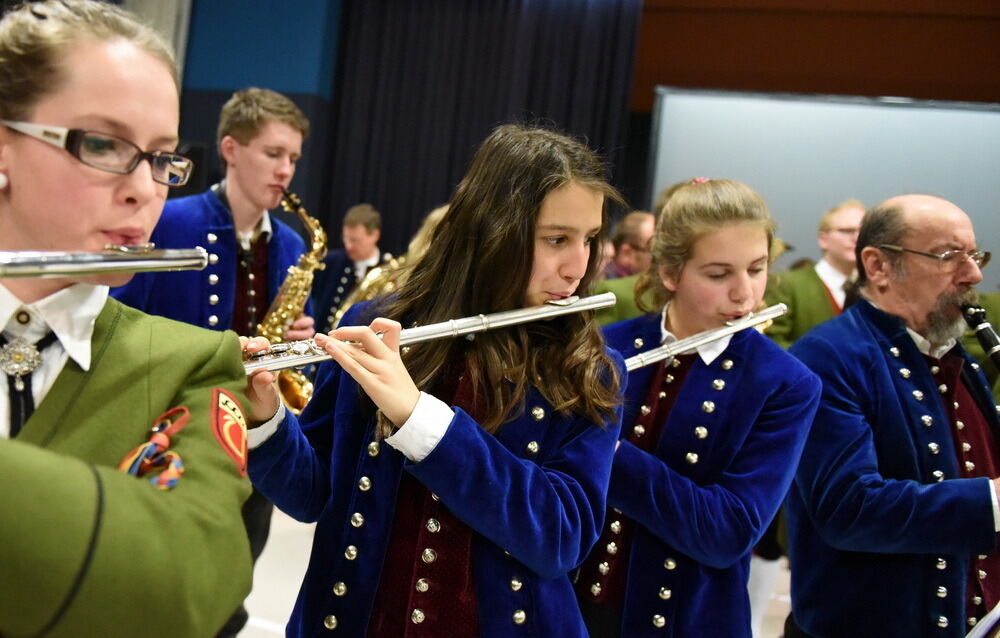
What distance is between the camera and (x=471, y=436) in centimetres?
124

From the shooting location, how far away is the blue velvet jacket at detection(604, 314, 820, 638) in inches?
62.6

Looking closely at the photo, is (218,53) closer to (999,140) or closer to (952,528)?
(999,140)

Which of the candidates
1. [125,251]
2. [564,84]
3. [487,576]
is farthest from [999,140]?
[125,251]

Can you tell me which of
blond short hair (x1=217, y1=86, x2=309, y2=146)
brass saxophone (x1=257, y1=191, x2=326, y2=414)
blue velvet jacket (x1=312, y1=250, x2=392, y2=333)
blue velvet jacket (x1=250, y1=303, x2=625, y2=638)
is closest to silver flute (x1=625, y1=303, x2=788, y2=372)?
blue velvet jacket (x1=250, y1=303, x2=625, y2=638)

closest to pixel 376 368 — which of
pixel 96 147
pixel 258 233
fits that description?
pixel 96 147

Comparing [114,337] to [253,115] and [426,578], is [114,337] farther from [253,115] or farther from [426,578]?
[253,115]

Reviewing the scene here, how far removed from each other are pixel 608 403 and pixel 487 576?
310 mm

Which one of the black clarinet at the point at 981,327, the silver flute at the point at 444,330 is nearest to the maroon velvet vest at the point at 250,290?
the silver flute at the point at 444,330

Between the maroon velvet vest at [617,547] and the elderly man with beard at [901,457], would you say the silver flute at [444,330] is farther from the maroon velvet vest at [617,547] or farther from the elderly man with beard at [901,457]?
the elderly man with beard at [901,457]

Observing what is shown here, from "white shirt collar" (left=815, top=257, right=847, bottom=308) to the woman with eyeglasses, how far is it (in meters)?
3.47

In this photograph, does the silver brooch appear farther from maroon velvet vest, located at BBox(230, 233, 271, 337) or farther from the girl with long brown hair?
maroon velvet vest, located at BBox(230, 233, 271, 337)

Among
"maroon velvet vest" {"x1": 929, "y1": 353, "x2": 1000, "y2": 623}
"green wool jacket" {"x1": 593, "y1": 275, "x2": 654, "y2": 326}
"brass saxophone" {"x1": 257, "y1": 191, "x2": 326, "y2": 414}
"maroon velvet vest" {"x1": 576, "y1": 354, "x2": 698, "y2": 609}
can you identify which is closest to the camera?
"maroon velvet vest" {"x1": 576, "y1": 354, "x2": 698, "y2": 609}

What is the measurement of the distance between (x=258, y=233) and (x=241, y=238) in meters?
0.08

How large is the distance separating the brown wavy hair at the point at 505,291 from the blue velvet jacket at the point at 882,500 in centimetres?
65
